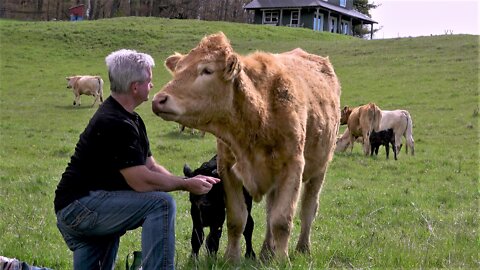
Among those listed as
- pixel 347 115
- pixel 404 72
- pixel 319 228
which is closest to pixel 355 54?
pixel 404 72

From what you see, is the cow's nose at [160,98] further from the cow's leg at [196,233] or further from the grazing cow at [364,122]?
the grazing cow at [364,122]

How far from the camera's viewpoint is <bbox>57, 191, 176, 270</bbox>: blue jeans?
4355 millimetres

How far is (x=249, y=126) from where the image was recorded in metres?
5.23

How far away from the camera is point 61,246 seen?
20.2 ft

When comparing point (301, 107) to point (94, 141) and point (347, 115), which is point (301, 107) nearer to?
point (94, 141)

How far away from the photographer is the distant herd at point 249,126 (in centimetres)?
488

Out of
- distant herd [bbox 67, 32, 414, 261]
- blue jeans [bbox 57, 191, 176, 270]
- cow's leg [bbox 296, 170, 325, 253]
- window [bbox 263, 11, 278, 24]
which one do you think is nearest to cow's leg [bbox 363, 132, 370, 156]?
cow's leg [bbox 296, 170, 325, 253]

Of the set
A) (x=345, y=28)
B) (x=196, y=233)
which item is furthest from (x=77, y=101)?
(x=345, y=28)

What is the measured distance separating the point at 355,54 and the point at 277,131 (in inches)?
1329

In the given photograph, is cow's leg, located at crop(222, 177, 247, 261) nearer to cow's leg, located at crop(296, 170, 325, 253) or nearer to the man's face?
cow's leg, located at crop(296, 170, 325, 253)

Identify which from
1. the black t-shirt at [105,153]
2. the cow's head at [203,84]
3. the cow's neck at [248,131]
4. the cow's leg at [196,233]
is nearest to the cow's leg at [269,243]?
the cow's neck at [248,131]

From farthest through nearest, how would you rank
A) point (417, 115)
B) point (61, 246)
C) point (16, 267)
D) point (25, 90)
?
point (25, 90)
point (417, 115)
point (61, 246)
point (16, 267)

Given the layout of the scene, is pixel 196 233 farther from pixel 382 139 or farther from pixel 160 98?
pixel 382 139

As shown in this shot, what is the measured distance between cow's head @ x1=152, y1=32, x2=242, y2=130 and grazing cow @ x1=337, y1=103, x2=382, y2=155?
13183mm
